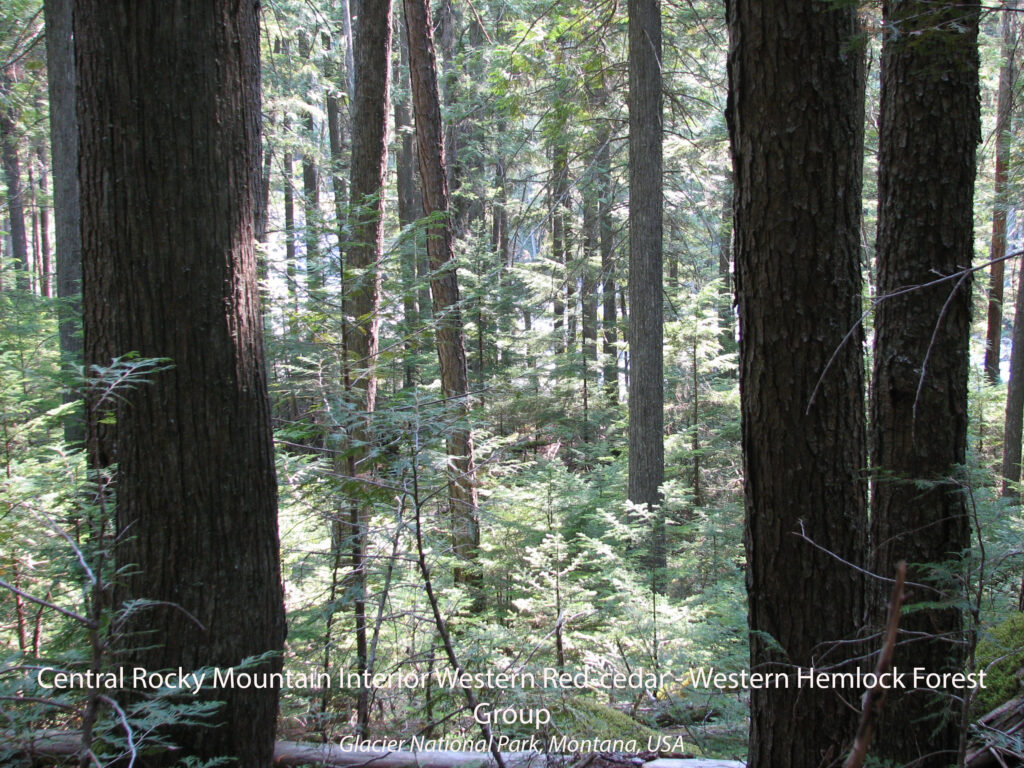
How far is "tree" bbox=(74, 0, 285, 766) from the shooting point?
94.2 inches

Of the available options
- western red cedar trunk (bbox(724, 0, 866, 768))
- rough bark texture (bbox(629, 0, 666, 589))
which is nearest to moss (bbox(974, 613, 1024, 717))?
western red cedar trunk (bbox(724, 0, 866, 768))

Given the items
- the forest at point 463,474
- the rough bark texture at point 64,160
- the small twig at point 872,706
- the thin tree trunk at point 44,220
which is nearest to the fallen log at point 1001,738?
the forest at point 463,474

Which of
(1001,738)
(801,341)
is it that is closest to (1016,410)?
(1001,738)

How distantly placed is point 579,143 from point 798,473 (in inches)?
390

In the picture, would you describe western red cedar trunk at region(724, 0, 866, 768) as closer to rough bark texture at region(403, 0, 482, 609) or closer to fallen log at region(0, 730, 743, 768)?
fallen log at region(0, 730, 743, 768)

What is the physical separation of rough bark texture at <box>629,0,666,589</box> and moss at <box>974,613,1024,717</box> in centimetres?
455

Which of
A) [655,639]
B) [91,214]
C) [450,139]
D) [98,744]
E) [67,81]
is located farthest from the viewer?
[450,139]

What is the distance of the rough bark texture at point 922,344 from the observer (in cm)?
252

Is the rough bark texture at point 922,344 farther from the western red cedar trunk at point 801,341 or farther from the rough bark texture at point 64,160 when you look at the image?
the rough bark texture at point 64,160

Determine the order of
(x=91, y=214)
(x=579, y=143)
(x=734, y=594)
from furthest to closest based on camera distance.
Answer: (x=579, y=143)
(x=734, y=594)
(x=91, y=214)

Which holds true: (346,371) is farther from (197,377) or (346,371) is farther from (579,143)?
(579,143)

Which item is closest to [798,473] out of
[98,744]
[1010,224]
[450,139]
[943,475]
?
[943,475]

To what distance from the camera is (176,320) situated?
2.45m

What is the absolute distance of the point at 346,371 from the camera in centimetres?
490
